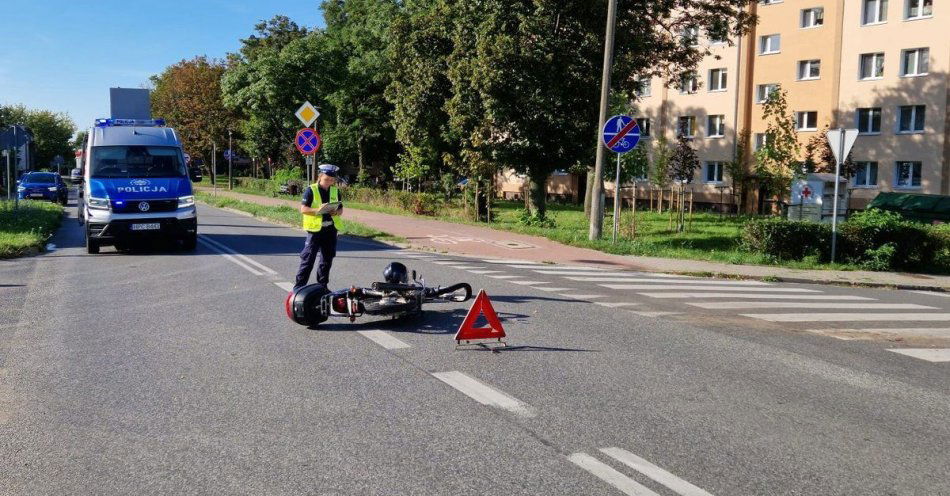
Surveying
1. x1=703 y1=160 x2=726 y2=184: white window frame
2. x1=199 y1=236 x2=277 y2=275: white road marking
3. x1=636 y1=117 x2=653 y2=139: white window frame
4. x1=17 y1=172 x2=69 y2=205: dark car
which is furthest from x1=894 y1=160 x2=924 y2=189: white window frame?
x1=17 y1=172 x2=69 y2=205: dark car

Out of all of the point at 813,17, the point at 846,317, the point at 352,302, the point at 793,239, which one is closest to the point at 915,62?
the point at 813,17

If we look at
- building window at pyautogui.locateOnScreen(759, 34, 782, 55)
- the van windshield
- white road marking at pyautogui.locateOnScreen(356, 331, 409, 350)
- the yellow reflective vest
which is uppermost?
building window at pyautogui.locateOnScreen(759, 34, 782, 55)

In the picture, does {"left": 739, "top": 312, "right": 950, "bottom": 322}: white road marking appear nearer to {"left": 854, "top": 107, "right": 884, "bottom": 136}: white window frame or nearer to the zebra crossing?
the zebra crossing

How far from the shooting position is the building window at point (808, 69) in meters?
43.8

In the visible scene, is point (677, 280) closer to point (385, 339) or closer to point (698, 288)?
point (698, 288)

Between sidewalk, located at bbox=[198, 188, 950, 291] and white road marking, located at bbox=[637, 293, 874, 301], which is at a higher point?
sidewalk, located at bbox=[198, 188, 950, 291]

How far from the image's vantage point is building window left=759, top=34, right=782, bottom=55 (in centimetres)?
4562

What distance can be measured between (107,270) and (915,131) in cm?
3806

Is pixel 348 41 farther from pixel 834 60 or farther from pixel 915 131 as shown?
pixel 915 131

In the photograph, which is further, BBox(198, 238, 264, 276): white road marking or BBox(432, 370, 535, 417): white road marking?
BBox(198, 238, 264, 276): white road marking

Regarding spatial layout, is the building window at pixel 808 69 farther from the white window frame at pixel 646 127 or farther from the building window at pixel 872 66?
the white window frame at pixel 646 127

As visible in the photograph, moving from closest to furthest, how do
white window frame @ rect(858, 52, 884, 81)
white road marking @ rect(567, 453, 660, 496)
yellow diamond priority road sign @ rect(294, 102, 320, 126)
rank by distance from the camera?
white road marking @ rect(567, 453, 660, 496), yellow diamond priority road sign @ rect(294, 102, 320, 126), white window frame @ rect(858, 52, 884, 81)

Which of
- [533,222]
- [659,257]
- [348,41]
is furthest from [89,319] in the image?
[348,41]

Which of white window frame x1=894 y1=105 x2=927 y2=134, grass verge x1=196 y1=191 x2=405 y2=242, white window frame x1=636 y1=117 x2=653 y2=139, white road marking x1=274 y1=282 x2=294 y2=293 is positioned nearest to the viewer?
white road marking x1=274 y1=282 x2=294 y2=293
